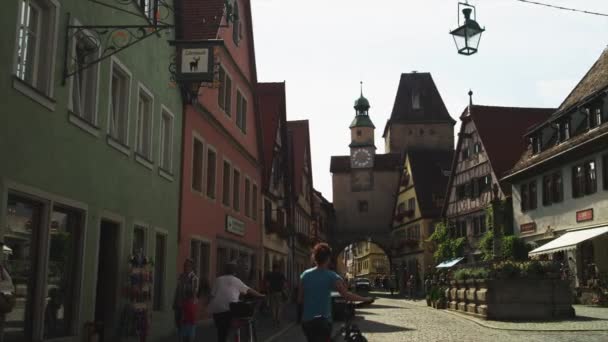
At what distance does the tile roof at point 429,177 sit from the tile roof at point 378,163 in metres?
12.0

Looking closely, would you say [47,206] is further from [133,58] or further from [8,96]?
→ [133,58]

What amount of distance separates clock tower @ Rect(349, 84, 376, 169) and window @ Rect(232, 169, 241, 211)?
163 ft

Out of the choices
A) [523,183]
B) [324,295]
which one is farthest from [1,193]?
[523,183]

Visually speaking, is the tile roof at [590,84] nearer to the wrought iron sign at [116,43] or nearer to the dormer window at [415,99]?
the wrought iron sign at [116,43]

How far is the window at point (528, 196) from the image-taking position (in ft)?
109

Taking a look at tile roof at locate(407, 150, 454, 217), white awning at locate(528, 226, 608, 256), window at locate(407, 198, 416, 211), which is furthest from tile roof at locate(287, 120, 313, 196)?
white awning at locate(528, 226, 608, 256)

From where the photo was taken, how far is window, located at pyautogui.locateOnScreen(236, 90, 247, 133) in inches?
1022

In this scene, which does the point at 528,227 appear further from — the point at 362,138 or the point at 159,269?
the point at 362,138

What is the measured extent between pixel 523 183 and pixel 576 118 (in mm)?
5943

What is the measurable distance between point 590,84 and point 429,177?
98.3 feet

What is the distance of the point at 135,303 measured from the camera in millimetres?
13469

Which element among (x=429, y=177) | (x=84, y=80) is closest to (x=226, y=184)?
(x=84, y=80)

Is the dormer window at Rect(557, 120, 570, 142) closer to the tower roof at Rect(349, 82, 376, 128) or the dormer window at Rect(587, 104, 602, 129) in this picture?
the dormer window at Rect(587, 104, 602, 129)

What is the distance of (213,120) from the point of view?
21406 millimetres
